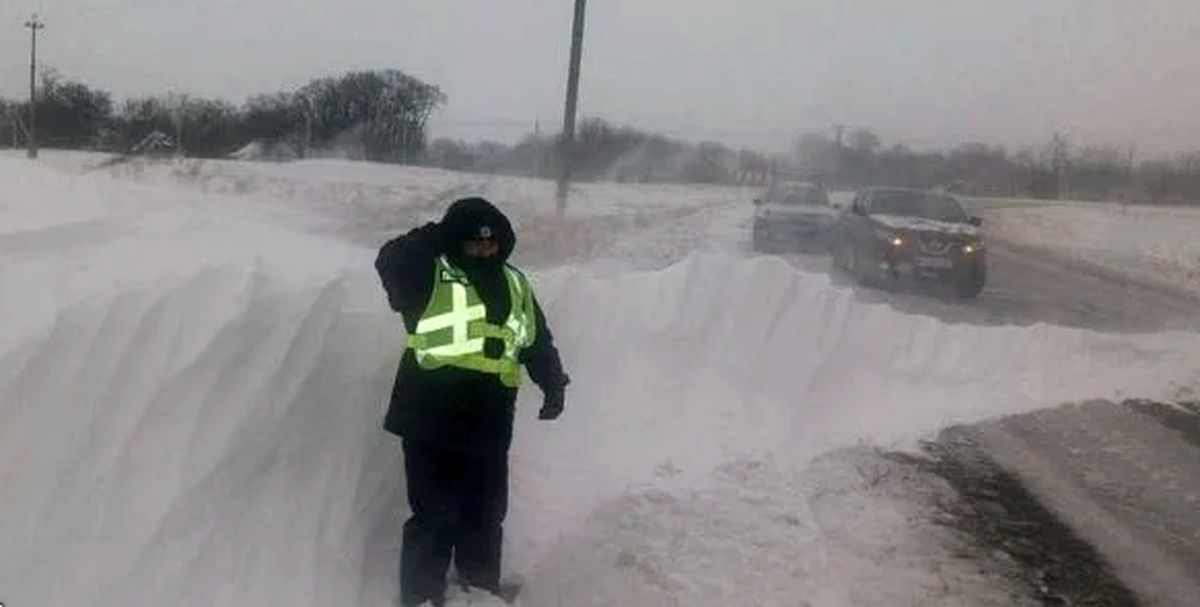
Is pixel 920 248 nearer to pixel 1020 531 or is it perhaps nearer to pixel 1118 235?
pixel 1020 531

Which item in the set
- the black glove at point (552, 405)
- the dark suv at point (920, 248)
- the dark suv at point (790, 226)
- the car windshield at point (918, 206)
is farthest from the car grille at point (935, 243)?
the black glove at point (552, 405)

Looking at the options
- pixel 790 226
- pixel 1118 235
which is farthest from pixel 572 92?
pixel 1118 235

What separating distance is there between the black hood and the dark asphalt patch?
9.09 ft

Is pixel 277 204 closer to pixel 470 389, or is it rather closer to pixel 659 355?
pixel 659 355

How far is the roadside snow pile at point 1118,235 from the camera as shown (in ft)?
89.7

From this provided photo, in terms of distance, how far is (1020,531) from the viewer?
582 centimetres

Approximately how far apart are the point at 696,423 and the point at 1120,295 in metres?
15.5

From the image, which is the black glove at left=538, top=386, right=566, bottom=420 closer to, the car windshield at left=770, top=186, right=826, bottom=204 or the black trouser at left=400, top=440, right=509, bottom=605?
the black trouser at left=400, top=440, right=509, bottom=605

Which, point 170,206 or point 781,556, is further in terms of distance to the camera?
point 170,206

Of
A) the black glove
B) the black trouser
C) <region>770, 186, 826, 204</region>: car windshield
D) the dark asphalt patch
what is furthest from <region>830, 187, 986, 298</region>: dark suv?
the black trouser

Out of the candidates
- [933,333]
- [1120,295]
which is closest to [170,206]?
[933,333]

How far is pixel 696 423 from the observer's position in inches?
278

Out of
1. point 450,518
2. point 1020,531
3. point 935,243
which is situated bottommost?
point 1020,531

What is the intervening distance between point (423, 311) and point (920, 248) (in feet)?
50.2
